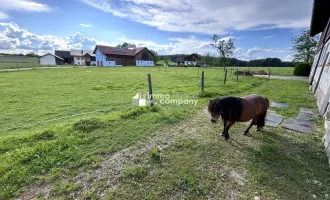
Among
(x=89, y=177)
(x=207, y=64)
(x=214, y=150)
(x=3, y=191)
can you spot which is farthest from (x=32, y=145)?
(x=207, y=64)

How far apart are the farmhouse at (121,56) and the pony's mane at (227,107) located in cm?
4485

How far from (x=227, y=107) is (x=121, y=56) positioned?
47127mm

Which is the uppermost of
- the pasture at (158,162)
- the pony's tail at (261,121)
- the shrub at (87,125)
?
the pony's tail at (261,121)

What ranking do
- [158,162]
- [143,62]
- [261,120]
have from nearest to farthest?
[158,162]
[261,120]
[143,62]

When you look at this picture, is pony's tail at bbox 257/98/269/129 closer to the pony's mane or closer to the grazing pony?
the grazing pony

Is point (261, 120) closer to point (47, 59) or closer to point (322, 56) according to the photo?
point (322, 56)

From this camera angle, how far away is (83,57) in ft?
172

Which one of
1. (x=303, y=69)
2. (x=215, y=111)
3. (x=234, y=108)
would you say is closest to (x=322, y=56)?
(x=234, y=108)

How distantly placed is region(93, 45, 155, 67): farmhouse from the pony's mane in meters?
44.8

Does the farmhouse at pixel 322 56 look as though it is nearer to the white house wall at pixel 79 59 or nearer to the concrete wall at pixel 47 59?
the white house wall at pixel 79 59

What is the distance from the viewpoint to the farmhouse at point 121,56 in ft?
141

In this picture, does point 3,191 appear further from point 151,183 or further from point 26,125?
point 26,125

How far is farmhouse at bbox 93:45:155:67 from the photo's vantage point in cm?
4284

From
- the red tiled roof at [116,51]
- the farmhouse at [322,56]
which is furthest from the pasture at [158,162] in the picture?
the red tiled roof at [116,51]
